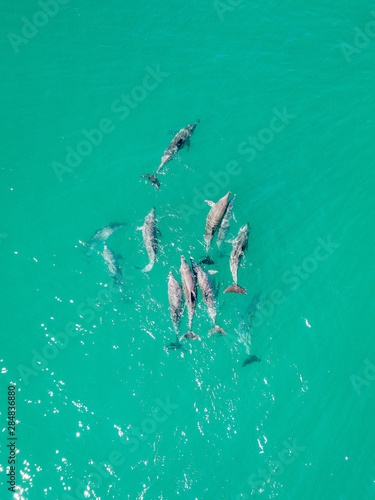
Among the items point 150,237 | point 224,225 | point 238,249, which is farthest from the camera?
point 224,225

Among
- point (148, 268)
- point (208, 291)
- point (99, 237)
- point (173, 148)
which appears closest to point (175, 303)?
point (208, 291)

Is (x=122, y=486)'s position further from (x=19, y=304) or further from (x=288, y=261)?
(x=288, y=261)

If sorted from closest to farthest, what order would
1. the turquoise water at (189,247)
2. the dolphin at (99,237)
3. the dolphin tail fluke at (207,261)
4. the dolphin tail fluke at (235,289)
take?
the dolphin tail fluke at (235,289), the turquoise water at (189,247), the dolphin tail fluke at (207,261), the dolphin at (99,237)

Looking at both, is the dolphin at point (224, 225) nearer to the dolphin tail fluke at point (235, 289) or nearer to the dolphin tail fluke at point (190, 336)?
the dolphin tail fluke at point (235, 289)

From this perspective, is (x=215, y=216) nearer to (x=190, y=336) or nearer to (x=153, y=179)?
(x=153, y=179)

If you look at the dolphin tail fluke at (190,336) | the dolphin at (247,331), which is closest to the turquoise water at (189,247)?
the dolphin at (247,331)

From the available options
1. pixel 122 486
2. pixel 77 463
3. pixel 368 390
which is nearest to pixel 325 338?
pixel 368 390
